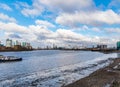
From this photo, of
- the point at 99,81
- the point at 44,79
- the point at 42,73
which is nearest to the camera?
the point at 99,81

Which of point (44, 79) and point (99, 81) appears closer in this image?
point (99, 81)

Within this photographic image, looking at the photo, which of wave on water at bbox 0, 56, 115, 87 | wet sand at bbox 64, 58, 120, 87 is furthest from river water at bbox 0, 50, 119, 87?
wet sand at bbox 64, 58, 120, 87

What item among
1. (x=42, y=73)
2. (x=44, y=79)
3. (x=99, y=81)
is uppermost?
(x=99, y=81)

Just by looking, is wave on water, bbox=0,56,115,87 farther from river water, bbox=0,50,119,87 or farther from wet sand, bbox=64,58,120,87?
wet sand, bbox=64,58,120,87

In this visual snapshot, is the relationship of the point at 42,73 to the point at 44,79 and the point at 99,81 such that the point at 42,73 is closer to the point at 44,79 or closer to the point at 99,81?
the point at 44,79

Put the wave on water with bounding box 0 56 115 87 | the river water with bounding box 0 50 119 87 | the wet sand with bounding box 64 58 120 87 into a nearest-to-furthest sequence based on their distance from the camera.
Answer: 1. the wet sand with bounding box 64 58 120 87
2. the wave on water with bounding box 0 56 115 87
3. the river water with bounding box 0 50 119 87

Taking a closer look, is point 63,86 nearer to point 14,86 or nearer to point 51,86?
point 51,86

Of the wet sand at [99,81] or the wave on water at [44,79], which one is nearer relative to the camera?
the wet sand at [99,81]

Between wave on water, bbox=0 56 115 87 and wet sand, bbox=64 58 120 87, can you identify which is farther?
wave on water, bbox=0 56 115 87

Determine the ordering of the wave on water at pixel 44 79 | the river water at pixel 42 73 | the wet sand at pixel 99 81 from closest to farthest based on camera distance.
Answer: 1. the wet sand at pixel 99 81
2. the wave on water at pixel 44 79
3. the river water at pixel 42 73

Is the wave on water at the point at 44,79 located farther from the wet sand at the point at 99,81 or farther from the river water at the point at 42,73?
the wet sand at the point at 99,81

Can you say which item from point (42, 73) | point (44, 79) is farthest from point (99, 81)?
point (42, 73)

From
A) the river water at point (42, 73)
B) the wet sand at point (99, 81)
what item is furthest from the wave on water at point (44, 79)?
the wet sand at point (99, 81)

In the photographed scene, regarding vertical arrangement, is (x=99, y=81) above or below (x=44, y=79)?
above
